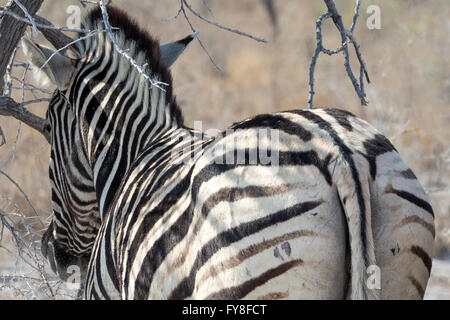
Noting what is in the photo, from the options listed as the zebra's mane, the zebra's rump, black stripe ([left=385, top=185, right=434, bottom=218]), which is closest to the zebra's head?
the zebra's mane

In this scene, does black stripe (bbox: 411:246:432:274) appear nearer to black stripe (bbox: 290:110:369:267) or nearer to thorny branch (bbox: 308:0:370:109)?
black stripe (bbox: 290:110:369:267)

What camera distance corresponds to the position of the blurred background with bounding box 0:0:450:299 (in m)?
7.36

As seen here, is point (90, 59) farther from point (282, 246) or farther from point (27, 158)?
point (27, 158)

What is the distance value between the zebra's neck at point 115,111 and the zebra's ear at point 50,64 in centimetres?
5

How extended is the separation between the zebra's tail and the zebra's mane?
4.62ft

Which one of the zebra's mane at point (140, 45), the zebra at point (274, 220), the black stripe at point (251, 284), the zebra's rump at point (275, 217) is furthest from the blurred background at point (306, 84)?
the black stripe at point (251, 284)

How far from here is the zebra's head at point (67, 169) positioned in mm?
3367

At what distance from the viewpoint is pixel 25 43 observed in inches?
124

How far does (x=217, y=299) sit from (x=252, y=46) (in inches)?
454

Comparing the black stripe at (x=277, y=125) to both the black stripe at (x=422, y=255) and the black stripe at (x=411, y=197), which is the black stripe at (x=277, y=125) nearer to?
Result: the black stripe at (x=411, y=197)

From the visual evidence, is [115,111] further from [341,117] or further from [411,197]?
[411,197]

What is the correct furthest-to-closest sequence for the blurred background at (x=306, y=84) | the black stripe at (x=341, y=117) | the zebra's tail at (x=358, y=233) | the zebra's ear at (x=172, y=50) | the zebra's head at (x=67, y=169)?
1. the blurred background at (x=306, y=84)
2. the zebra's ear at (x=172, y=50)
3. the zebra's head at (x=67, y=169)
4. the black stripe at (x=341, y=117)
5. the zebra's tail at (x=358, y=233)
